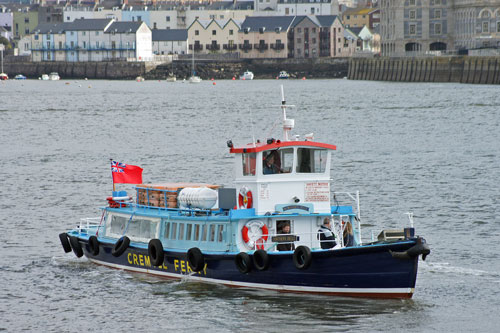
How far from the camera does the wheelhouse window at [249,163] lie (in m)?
26.3

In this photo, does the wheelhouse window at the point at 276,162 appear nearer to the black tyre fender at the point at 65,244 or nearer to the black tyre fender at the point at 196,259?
the black tyre fender at the point at 196,259

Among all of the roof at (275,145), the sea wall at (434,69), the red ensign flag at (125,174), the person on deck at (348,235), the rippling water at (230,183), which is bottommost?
the rippling water at (230,183)

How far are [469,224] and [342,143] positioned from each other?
33.0 metres

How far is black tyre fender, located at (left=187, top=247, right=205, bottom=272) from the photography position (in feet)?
86.4

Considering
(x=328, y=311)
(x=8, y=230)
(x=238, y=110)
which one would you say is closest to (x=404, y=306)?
(x=328, y=311)

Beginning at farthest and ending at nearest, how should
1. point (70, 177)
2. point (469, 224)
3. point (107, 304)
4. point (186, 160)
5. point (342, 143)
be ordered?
point (342, 143)
point (186, 160)
point (70, 177)
point (469, 224)
point (107, 304)

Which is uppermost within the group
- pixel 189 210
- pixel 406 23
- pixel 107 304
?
pixel 406 23

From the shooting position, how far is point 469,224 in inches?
1430

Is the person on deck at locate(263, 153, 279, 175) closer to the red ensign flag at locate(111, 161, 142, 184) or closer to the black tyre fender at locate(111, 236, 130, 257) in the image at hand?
the black tyre fender at locate(111, 236, 130, 257)

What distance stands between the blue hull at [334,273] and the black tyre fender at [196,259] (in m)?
0.15

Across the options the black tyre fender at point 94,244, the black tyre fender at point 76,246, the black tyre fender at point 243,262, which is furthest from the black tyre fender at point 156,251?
the black tyre fender at point 76,246

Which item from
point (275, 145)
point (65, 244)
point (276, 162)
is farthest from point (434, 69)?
point (275, 145)

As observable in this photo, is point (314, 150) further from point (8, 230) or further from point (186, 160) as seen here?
point (186, 160)

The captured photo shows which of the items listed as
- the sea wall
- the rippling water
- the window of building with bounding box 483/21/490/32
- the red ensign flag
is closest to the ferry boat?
the rippling water
